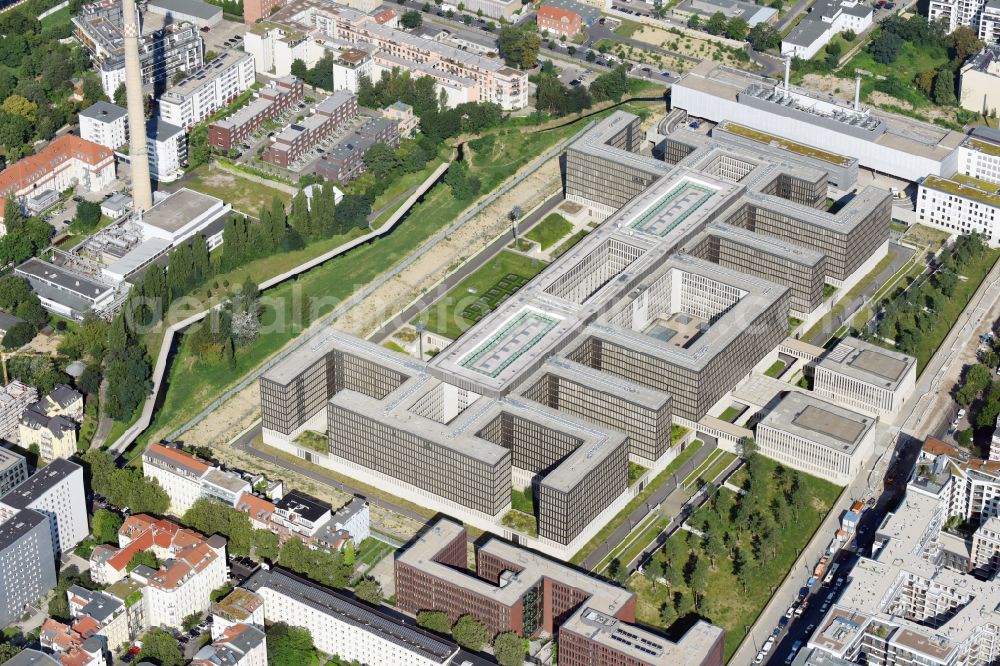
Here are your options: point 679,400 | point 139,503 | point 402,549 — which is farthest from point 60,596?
point 679,400

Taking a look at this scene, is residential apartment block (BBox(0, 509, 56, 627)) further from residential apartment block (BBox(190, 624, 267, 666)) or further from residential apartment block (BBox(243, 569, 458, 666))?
residential apartment block (BBox(243, 569, 458, 666))

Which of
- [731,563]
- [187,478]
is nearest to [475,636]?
[731,563]

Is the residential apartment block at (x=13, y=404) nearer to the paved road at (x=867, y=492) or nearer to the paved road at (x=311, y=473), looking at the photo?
the paved road at (x=311, y=473)

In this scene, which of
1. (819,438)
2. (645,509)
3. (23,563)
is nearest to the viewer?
(23,563)

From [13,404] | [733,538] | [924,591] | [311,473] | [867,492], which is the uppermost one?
[13,404]

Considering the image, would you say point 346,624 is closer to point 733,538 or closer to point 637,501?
point 637,501

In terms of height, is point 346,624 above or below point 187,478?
below

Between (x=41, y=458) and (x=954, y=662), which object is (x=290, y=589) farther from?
(x=954, y=662)

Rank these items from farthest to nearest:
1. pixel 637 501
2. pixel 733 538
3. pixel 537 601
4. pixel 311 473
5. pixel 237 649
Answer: pixel 311 473, pixel 637 501, pixel 733 538, pixel 537 601, pixel 237 649
